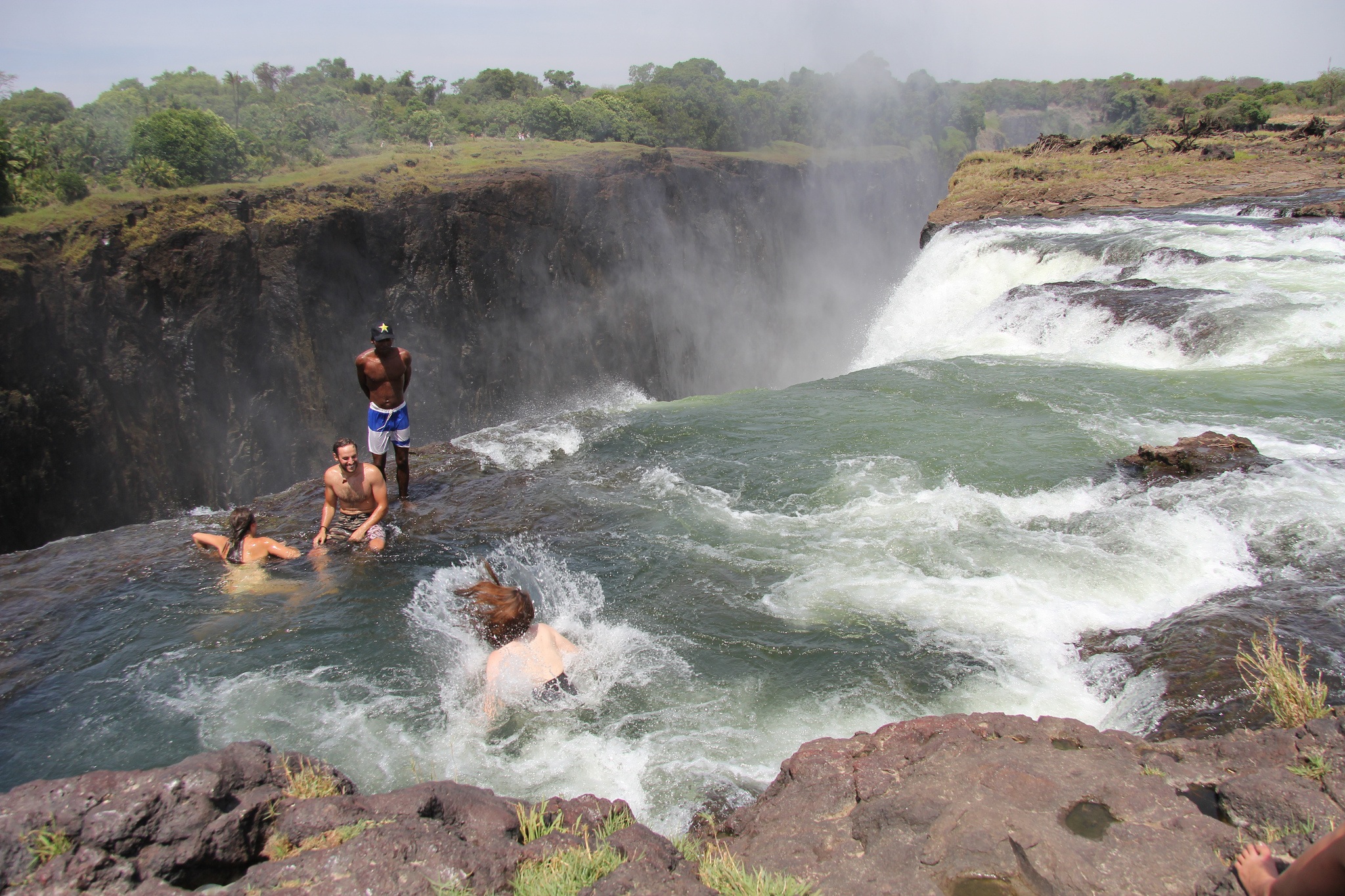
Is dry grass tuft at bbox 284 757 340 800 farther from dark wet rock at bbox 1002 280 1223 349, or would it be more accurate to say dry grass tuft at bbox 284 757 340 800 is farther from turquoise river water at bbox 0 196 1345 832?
dark wet rock at bbox 1002 280 1223 349

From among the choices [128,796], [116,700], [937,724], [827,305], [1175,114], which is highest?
[1175,114]

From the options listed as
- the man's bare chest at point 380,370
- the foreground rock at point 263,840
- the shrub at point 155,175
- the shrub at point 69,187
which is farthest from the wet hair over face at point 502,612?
the shrub at point 155,175

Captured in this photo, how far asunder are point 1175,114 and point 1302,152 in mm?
36080

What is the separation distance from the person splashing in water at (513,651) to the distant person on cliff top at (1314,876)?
9.68 feet

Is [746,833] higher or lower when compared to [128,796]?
lower

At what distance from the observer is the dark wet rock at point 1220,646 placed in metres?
3.31

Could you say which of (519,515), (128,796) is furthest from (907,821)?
(519,515)

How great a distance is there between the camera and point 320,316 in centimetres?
1731

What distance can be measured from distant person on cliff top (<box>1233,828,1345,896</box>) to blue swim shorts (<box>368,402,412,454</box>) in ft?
21.3

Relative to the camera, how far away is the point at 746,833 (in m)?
2.77

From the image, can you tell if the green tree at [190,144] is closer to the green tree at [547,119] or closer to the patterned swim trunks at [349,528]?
the green tree at [547,119]

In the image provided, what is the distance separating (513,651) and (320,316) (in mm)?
15711

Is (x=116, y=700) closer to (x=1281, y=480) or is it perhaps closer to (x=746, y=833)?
(x=746, y=833)

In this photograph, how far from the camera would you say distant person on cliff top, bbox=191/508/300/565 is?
6020mm
